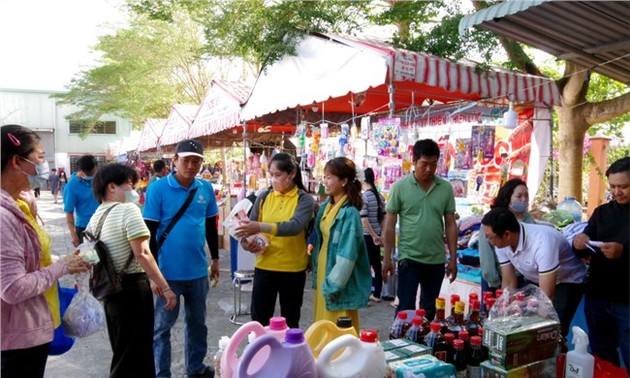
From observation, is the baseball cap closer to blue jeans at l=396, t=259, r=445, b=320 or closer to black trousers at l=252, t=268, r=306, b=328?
black trousers at l=252, t=268, r=306, b=328

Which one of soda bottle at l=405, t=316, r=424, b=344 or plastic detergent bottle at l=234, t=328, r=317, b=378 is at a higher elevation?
plastic detergent bottle at l=234, t=328, r=317, b=378

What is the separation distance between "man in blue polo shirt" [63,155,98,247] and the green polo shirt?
3.96 metres

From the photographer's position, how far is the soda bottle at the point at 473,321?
213cm

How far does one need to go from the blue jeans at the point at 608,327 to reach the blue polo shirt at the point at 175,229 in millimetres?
2531

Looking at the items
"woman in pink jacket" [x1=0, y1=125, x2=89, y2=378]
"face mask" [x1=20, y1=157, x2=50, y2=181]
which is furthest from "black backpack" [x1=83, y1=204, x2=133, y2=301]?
"woman in pink jacket" [x1=0, y1=125, x2=89, y2=378]

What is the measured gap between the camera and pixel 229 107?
857 centimetres

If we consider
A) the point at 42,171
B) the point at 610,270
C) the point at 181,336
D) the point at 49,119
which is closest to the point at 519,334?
the point at 610,270

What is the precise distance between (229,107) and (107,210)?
5929 millimetres

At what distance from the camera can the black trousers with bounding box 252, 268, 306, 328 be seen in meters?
3.37

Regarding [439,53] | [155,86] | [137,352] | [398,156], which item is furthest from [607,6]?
[155,86]

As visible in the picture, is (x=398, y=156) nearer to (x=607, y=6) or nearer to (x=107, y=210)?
(x=607, y=6)

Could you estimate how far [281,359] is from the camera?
4.79 feet

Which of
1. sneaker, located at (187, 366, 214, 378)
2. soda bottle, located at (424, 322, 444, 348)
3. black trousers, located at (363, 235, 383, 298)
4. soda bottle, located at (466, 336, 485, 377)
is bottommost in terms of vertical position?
sneaker, located at (187, 366, 214, 378)

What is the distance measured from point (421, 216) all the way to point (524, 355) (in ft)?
6.28
